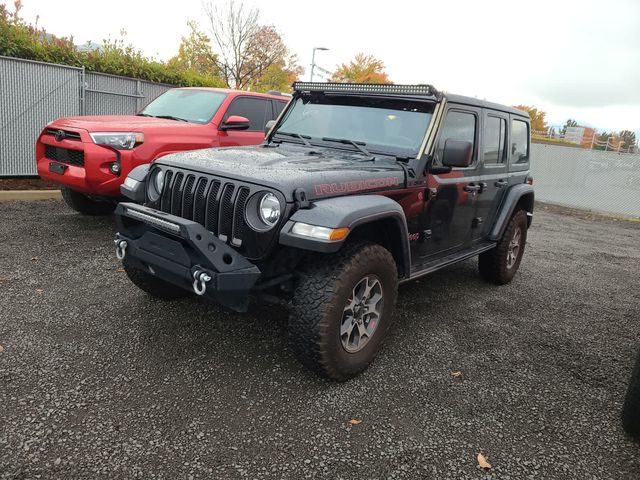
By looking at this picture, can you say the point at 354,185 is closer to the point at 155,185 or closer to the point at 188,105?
the point at 155,185

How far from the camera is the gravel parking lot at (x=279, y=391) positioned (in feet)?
7.98

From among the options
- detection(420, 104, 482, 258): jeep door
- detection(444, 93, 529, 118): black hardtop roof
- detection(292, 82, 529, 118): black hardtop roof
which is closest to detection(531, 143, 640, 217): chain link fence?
detection(444, 93, 529, 118): black hardtop roof

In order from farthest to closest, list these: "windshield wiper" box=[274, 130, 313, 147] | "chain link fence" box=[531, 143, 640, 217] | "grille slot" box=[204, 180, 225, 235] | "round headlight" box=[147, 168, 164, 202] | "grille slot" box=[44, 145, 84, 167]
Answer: "chain link fence" box=[531, 143, 640, 217]
"grille slot" box=[44, 145, 84, 167]
"windshield wiper" box=[274, 130, 313, 147]
"round headlight" box=[147, 168, 164, 202]
"grille slot" box=[204, 180, 225, 235]

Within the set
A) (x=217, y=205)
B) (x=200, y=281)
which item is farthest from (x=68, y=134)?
(x=200, y=281)

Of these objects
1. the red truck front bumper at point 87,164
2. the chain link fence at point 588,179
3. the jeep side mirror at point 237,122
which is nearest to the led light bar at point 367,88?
the jeep side mirror at point 237,122

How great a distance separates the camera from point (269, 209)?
2859 millimetres

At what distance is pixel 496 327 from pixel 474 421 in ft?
5.18

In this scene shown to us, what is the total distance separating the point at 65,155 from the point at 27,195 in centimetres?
260

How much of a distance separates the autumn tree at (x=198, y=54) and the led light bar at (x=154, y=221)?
71.8ft

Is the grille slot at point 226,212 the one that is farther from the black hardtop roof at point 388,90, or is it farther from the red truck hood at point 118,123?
the red truck hood at point 118,123

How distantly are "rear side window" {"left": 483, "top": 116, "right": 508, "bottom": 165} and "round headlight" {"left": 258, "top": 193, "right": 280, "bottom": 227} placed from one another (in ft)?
8.41

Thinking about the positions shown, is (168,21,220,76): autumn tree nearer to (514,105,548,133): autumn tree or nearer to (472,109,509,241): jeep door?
(472,109,509,241): jeep door

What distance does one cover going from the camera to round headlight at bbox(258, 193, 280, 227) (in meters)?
2.83

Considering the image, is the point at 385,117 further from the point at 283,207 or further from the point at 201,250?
the point at 201,250
